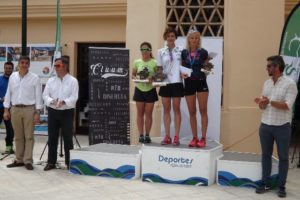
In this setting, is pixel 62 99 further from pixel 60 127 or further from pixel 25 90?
pixel 25 90

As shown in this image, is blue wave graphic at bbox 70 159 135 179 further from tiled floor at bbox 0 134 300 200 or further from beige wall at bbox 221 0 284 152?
beige wall at bbox 221 0 284 152

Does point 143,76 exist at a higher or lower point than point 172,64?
lower

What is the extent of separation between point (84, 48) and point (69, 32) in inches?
20.6

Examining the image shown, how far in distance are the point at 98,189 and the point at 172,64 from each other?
2.01 metres

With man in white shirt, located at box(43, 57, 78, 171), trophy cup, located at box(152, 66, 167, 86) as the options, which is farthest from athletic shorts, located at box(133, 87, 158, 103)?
man in white shirt, located at box(43, 57, 78, 171)

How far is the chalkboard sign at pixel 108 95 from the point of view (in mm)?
8344

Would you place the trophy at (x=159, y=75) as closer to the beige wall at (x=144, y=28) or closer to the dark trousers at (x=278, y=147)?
the dark trousers at (x=278, y=147)

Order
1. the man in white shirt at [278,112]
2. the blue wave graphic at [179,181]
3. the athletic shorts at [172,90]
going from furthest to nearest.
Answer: the athletic shorts at [172,90]
the blue wave graphic at [179,181]
the man in white shirt at [278,112]

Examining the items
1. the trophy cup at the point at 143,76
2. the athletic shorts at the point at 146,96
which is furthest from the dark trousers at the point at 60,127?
the trophy cup at the point at 143,76

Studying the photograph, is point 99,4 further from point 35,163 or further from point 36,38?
point 35,163

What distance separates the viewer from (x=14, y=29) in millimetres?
11680

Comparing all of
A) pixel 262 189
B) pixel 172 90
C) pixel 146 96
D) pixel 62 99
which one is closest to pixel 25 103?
pixel 62 99

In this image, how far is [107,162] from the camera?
6641 mm

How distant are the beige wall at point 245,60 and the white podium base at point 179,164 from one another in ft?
7.05
